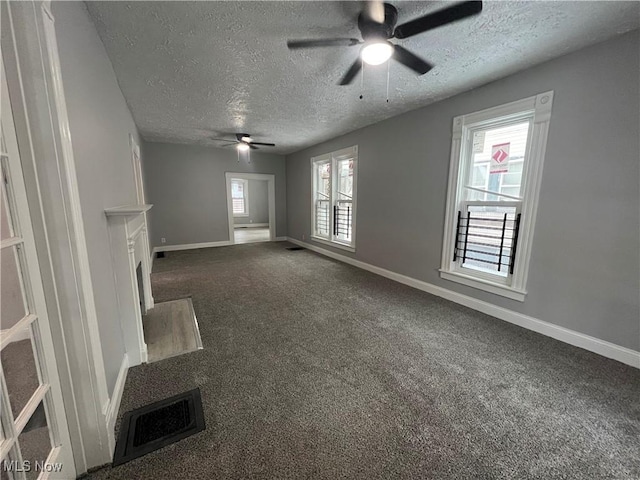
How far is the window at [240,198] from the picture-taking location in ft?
33.7

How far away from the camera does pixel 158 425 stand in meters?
1.39

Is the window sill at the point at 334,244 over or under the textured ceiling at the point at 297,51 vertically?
under

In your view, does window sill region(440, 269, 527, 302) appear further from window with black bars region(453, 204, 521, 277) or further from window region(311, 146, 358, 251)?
window region(311, 146, 358, 251)

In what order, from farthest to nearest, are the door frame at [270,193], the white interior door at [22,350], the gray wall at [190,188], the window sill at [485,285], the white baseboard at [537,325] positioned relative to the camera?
the door frame at [270,193], the gray wall at [190,188], the window sill at [485,285], the white baseboard at [537,325], the white interior door at [22,350]

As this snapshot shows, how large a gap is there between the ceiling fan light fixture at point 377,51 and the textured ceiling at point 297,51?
224 mm

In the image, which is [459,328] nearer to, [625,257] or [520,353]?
[520,353]

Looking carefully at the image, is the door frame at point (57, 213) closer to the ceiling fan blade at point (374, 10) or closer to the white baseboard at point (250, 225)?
the ceiling fan blade at point (374, 10)

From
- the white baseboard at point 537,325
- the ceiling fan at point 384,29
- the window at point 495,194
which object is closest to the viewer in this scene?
the ceiling fan at point 384,29

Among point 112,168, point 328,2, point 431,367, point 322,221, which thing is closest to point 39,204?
point 112,168

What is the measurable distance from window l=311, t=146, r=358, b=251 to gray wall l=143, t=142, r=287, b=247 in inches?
73.0

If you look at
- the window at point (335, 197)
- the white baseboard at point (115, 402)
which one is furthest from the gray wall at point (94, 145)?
the window at point (335, 197)

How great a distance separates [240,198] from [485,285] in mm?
9422

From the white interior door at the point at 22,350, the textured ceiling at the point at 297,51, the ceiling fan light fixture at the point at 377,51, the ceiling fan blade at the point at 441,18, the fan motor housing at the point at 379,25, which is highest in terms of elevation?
the textured ceiling at the point at 297,51

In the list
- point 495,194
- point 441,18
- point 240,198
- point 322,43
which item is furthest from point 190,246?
point 441,18
